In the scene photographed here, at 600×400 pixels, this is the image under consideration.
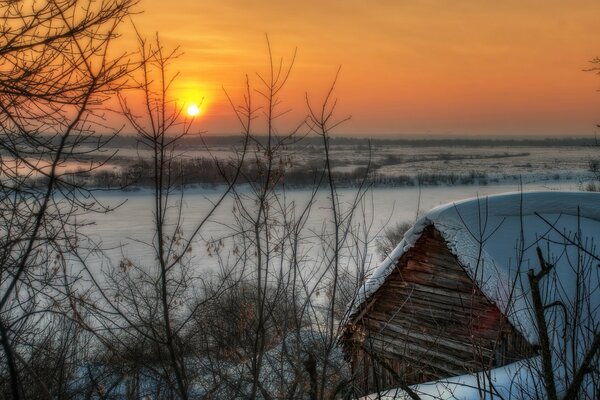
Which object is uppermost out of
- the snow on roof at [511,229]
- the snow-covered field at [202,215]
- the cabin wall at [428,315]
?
the snow on roof at [511,229]

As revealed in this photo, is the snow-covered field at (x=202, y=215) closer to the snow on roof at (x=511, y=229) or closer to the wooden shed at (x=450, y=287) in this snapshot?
the wooden shed at (x=450, y=287)

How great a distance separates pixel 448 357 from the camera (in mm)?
9344

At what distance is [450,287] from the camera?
29.6 feet

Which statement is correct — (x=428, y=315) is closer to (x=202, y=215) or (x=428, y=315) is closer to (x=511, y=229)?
(x=511, y=229)

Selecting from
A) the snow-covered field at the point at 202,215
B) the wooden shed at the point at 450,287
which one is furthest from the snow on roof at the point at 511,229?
the snow-covered field at the point at 202,215

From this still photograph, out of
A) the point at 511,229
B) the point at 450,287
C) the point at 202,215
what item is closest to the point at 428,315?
the point at 450,287

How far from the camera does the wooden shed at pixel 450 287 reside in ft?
25.4

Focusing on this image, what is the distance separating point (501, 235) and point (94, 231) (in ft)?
102

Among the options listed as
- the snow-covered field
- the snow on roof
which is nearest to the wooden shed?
the snow on roof

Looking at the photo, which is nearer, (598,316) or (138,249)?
(598,316)

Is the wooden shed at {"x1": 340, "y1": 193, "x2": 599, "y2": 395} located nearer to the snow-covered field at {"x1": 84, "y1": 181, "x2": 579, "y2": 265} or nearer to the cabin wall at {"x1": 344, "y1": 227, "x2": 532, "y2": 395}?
the cabin wall at {"x1": 344, "y1": 227, "x2": 532, "y2": 395}

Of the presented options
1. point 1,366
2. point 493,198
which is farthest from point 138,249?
point 493,198

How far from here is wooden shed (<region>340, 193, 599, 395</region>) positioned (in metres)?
7.73

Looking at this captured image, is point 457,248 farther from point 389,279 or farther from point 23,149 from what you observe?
point 23,149
